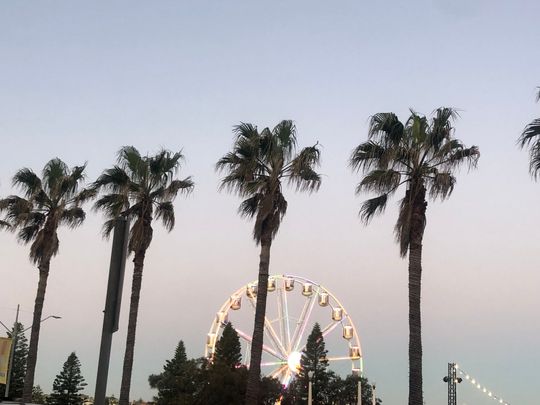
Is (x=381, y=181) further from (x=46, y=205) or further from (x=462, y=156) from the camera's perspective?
(x=46, y=205)

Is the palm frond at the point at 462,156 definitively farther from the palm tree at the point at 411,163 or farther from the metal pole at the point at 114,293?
the metal pole at the point at 114,293

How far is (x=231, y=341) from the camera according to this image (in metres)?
89.8

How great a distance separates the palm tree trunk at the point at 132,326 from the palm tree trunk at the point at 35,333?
21.4 feet

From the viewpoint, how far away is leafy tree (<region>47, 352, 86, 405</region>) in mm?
106062

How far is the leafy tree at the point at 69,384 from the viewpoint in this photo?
106 meters

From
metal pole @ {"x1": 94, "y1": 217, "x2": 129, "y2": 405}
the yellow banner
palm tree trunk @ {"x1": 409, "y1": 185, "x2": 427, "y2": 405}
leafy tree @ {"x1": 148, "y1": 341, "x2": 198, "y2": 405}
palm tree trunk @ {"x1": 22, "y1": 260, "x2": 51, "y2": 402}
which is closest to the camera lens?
metal pole @ {"x1": 94, "y1": 217, "x2": 129, "y2": 405}

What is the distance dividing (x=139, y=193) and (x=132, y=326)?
5630mm

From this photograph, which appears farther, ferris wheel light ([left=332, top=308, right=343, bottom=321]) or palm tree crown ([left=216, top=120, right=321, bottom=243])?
ferris wheel light ([left=332, top=308, right=343, bottom=321])

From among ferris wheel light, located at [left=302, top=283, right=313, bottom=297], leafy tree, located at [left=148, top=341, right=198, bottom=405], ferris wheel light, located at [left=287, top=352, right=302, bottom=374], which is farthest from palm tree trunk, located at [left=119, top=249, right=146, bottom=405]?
leafy tree, located at [left=148, top=341, right=198, bottom=405]

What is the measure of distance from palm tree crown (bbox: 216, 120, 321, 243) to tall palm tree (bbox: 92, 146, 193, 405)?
3821 millimetres

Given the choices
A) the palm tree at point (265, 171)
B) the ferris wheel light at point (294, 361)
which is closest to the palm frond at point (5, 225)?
the palm tree at point (265, 171)

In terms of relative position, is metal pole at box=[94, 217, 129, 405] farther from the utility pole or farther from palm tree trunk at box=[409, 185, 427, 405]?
the utility pole

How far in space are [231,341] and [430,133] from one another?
224 feet

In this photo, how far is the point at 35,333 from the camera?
35.7m
